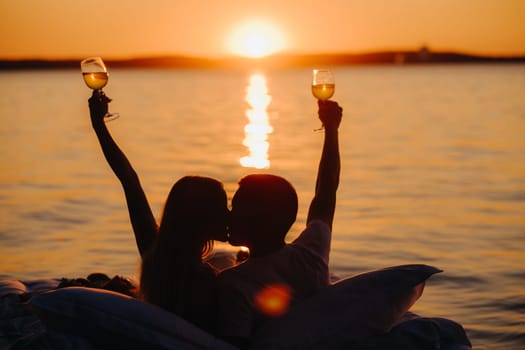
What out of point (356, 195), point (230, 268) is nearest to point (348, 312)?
point (230, 268)

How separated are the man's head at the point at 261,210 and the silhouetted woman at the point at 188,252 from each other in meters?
0.07

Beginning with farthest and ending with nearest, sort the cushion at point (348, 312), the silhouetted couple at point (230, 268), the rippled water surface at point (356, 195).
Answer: the rippled water surface at point (356, 195)
the cushion at point (348, 312)
the silhouetted couple at point (230, 268)

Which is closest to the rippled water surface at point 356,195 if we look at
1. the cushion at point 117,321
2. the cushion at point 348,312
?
the cushion at point 348,312

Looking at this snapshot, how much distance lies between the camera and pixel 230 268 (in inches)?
164

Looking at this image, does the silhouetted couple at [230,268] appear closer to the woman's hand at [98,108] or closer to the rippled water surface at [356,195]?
the woman's hand at [98,108]

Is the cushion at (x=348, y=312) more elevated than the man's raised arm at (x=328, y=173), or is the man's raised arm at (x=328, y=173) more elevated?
the man's raised arm at (x=328, y=173)

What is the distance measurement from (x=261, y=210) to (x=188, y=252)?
388 mm

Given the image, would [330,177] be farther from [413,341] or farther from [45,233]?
[45,233]

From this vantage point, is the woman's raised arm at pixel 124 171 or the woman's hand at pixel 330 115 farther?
the woman's hand at pixel 330 115

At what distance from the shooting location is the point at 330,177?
481cm

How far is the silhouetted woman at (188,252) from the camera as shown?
13.4ft

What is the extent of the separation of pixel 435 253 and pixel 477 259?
19.6 inches

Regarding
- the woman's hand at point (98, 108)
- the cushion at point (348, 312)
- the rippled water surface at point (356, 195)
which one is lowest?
the rippled water surface at point (356, 195)

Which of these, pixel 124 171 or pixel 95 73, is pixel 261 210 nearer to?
pixel 124 171
